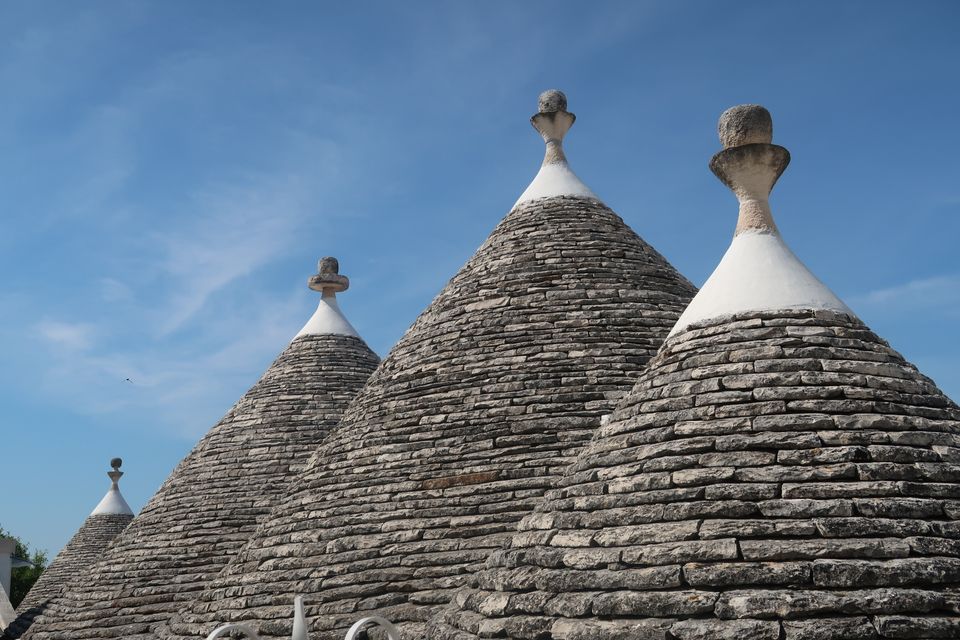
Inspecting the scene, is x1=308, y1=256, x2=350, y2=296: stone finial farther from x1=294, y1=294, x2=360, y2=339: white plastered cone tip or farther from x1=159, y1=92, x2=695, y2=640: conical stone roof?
x1=159, y1=92, x2=695, y2=640: conical stone roof

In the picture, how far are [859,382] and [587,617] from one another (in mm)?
2055

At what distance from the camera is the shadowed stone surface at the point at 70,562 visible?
20.3 metres

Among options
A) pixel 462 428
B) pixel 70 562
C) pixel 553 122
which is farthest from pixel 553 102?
pixel 70 562

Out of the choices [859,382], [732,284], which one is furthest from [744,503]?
[732,284]

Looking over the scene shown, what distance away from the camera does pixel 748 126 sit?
666cm

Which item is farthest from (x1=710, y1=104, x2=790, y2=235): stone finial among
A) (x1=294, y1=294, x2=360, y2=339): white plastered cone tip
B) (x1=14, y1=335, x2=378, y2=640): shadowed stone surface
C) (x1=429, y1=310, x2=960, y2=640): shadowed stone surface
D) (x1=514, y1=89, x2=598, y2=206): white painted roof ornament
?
(x1=294, y1=294, x2=360, y2=339): white plastered cone tip

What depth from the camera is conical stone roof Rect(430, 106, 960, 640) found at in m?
4.54

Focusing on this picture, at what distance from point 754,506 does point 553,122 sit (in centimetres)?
768

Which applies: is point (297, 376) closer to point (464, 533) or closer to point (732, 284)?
point (464, 533)

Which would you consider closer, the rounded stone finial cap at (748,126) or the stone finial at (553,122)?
the rounded stone finial cap at (748,126)

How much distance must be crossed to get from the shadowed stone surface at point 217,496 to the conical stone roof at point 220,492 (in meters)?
0.01

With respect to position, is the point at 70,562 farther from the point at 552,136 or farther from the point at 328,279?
the point at 552,136

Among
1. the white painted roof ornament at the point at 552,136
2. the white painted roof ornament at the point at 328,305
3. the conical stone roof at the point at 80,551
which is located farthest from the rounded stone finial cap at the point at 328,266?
the conical stone roof at the point at 80,551

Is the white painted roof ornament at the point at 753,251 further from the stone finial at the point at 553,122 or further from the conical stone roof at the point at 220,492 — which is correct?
the conical stone roof at the point at 220,492
